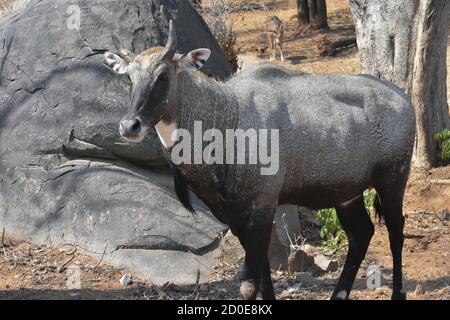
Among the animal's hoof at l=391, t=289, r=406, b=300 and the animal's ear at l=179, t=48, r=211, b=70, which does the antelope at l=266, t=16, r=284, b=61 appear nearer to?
the animal's hoof at l=391, t=289, r=406, b=300

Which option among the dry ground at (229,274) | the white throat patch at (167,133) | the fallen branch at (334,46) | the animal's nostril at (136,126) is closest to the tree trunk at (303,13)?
the fallen branch at (334,46)

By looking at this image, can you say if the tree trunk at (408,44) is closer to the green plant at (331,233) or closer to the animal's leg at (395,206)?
the green plant at (331,233)

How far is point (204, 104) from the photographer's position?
19.6ft

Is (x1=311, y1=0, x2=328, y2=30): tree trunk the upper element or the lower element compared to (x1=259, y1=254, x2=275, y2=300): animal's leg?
upper

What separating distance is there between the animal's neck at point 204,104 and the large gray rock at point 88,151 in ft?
6.50

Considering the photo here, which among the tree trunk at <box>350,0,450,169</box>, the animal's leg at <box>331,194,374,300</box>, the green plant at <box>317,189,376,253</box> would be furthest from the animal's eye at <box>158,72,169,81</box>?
the tree trunk at <box>350,0,450,169</box>

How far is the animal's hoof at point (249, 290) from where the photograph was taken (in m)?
Result: 6.08

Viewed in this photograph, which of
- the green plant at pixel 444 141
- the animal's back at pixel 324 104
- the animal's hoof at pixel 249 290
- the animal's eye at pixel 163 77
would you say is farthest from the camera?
the green plant at pixel 444 141

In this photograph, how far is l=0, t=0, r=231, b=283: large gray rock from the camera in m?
7.78

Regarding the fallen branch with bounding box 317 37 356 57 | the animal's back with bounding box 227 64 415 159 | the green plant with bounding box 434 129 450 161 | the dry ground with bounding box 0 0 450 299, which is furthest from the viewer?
the fallen branch with bounding box 317 37 356 57

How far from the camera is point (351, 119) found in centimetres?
639

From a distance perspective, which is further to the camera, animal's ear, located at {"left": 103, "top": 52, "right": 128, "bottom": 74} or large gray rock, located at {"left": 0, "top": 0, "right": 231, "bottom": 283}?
large gray rock, located at {"left": 0, "top": 0, "right": 231, "bottom": 283}

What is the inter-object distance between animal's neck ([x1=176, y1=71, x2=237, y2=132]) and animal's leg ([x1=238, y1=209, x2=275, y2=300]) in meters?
0.68

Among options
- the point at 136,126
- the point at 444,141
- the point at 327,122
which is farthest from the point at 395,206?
the point at 444,141
